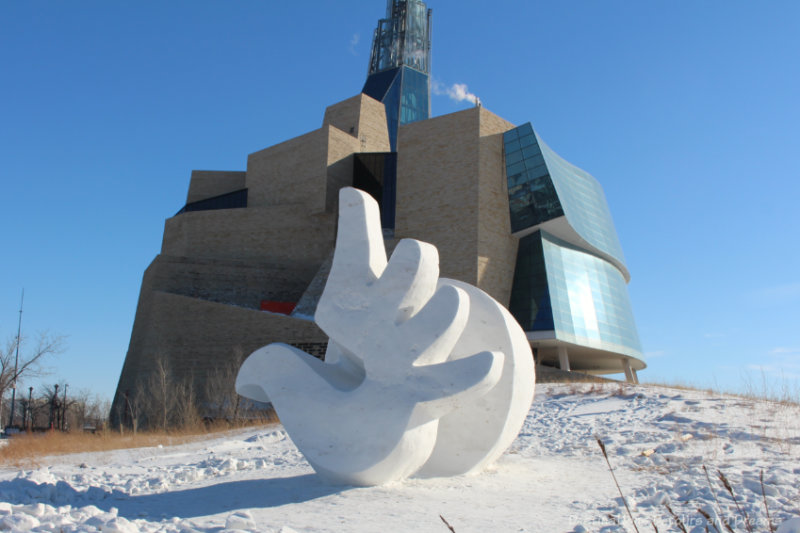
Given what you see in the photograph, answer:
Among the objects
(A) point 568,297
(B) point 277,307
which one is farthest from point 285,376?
(B) point 277,307

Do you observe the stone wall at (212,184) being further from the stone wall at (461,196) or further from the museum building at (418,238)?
the stone wall at (461,196)

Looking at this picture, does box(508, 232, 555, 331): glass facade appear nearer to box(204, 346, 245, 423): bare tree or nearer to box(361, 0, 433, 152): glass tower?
box(204, 346, 245, 423): bare tree

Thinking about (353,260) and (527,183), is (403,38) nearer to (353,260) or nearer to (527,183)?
(527,183)

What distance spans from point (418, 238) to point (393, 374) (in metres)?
24.8

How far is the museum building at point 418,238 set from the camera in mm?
30250

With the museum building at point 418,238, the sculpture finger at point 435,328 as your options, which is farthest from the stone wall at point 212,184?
the sculpture finger at point 435,328

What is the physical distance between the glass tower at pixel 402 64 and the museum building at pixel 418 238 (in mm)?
21650

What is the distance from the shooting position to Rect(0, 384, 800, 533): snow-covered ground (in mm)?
5988

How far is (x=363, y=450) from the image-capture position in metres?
7.49

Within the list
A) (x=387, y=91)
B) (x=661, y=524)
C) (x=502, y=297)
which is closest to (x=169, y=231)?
(x=502, y=297)

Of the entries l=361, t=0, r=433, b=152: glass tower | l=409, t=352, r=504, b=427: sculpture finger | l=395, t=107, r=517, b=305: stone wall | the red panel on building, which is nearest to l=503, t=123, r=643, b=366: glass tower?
l=395, t=107, r=517, b=305: stone wall

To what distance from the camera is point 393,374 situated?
7684 millimetres

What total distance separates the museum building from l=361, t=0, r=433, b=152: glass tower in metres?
21.7

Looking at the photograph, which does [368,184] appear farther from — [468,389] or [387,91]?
[468,389]
